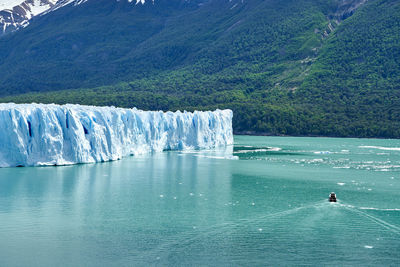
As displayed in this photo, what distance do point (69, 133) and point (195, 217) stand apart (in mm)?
12218

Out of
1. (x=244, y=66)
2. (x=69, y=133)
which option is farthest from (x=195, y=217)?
(x=244, y=66)

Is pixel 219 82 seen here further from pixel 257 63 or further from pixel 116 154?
pixel 116 154

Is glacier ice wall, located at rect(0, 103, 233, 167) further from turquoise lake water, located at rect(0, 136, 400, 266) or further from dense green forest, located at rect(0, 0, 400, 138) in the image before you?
dense green forest, located at rect(0, 0, 400, 138)

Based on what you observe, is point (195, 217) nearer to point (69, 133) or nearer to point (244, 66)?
point (69, 133)

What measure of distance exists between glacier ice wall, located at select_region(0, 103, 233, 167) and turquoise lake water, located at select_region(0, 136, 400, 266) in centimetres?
83

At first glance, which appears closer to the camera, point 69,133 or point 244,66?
point 69,133

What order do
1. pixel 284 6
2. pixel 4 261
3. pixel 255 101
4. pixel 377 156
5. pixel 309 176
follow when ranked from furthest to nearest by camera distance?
pixel 284 6
pixel 255 101
pixel 377 156
pixel 309 176
pixel 4 261

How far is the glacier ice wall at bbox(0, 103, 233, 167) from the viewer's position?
23.5 metres

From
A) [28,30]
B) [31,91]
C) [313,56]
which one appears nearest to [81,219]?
[313,56]

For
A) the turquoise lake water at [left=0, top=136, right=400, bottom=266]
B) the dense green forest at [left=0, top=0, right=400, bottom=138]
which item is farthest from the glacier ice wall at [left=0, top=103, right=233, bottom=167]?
the dense green forest at [left=0, top=0, right=400, bottom=138]

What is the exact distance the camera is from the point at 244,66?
286 ft

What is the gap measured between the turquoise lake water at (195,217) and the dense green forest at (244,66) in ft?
135

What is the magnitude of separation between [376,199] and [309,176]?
6.12 m

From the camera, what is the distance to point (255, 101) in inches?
2842
